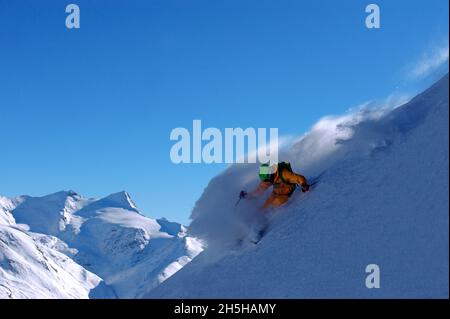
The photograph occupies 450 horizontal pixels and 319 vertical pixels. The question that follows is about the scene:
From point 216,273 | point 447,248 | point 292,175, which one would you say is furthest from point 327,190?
point 447,248

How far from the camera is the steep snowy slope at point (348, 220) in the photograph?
31.8 ft

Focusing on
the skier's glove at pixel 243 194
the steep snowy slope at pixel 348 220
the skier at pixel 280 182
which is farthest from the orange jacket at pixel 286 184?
the skier's glove at pixel 243 194

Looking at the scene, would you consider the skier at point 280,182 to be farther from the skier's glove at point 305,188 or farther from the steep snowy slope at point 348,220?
the steep snowy slope at point 348,220

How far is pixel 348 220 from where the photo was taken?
11820 mm

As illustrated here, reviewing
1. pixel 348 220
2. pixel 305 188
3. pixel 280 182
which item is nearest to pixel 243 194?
pixel 280 182

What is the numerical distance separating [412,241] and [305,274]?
95.0 inches

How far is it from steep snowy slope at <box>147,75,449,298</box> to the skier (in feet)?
0.95

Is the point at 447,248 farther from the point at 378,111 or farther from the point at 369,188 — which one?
the point at 378,111

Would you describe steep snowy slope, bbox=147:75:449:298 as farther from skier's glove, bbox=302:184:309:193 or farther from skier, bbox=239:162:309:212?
skier, bbox=239:162:309:212

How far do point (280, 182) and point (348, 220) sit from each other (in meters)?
3.45

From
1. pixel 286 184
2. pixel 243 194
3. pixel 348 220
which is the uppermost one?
pixel 286 184

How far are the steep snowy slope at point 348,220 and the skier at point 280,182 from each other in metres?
0.29

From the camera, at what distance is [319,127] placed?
17531 millimetres

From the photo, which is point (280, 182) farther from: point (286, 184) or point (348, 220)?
point (348, 220)
